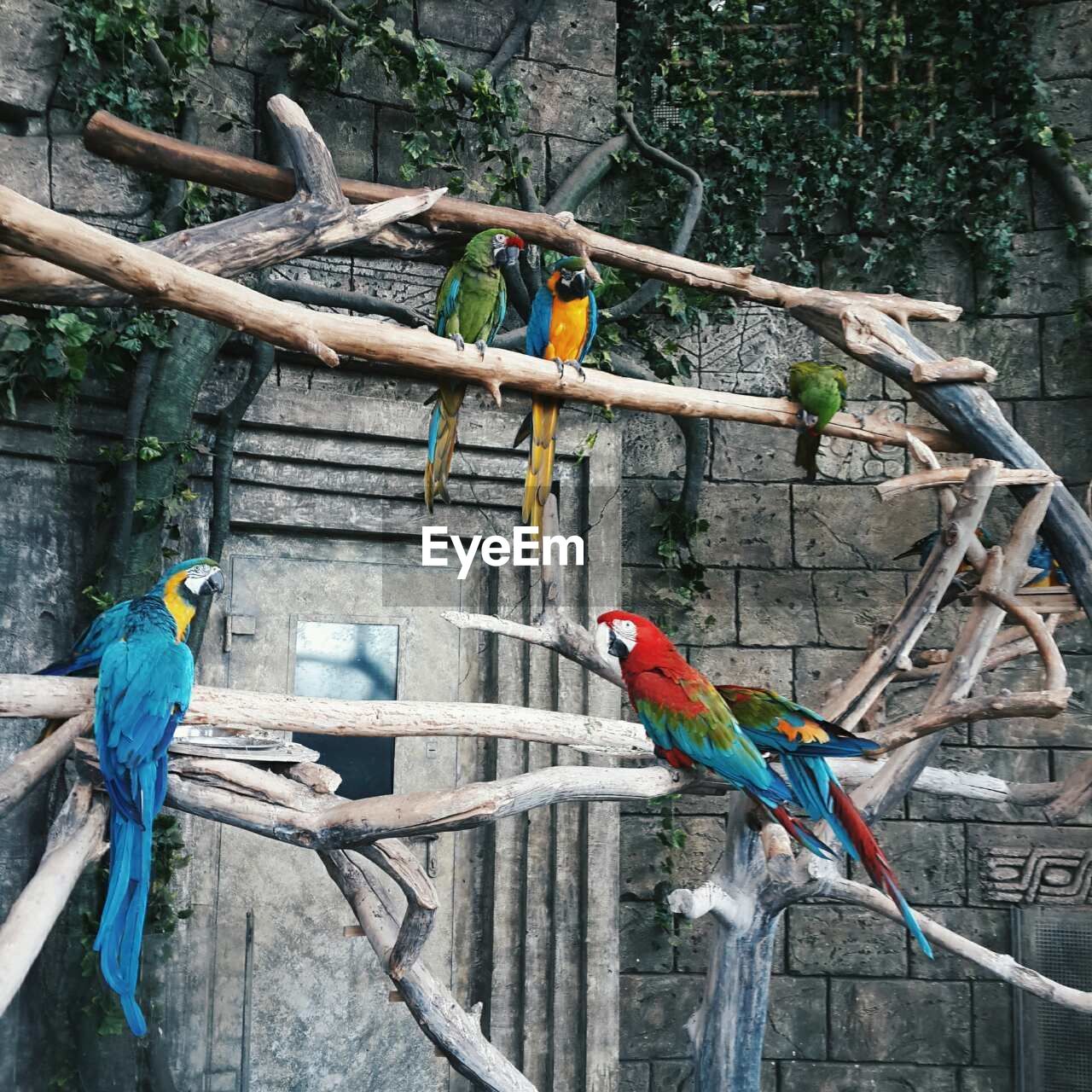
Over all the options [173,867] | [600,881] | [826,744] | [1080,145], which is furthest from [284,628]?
[1080,145]

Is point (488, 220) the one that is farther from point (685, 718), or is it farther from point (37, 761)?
point (37, 761)

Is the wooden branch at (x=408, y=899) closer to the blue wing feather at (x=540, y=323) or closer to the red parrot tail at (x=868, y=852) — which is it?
the red parrot tail at (x=868, y=852)

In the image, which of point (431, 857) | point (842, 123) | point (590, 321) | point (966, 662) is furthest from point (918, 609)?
point (842, 123)

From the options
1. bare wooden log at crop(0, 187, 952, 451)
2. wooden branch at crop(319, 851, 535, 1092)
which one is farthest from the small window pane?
wooden branch at crop(319, 851, 535, 1092)

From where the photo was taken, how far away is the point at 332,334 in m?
2.62

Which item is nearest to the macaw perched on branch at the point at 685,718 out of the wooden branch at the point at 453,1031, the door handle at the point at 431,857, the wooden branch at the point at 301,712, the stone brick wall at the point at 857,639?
the wooden branch at the point at 301,712

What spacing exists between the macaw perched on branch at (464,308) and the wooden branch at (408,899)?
1047 millimetres

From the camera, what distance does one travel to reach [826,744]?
247 cm

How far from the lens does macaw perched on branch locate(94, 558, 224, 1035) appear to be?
2.17 meters

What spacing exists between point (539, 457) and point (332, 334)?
814mm

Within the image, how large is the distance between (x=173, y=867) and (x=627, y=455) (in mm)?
2112

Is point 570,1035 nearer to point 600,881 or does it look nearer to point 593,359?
point 600,881

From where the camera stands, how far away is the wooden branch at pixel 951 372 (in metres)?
3.34

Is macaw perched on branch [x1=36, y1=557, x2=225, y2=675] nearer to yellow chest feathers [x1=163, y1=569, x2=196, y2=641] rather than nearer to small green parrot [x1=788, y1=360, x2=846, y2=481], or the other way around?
yellow chest feathers [x1=163, y1=569, x2=196, y2=641]
